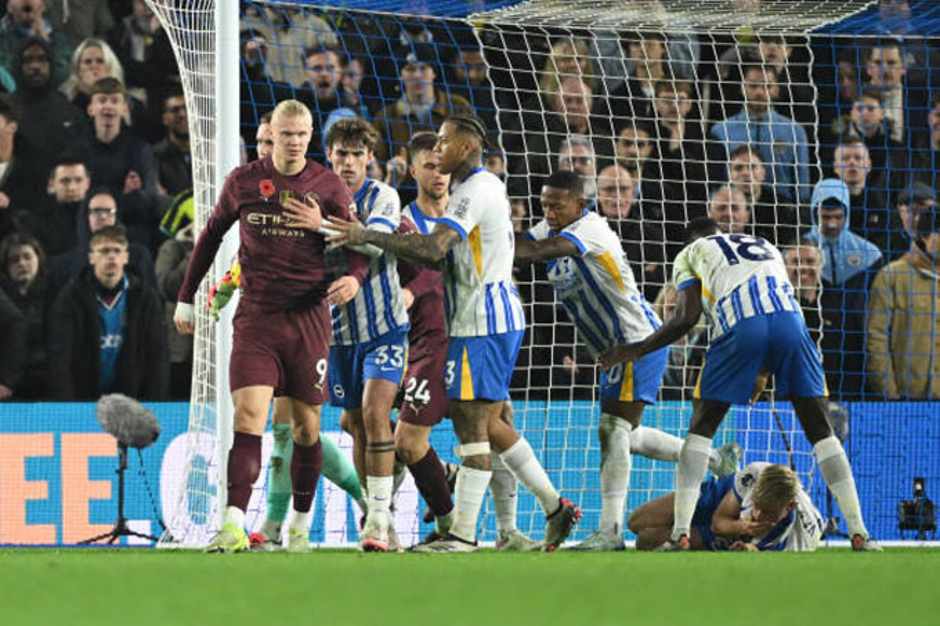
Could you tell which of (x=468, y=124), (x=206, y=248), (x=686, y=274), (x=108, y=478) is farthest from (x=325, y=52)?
(x=206, y=248)

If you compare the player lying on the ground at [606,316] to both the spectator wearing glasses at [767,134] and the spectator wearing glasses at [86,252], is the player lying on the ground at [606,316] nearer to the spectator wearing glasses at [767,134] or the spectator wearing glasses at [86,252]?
the spectator wearing glasses at [767,134]

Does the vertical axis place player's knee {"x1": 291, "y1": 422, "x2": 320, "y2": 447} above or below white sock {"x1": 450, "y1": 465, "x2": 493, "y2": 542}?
above

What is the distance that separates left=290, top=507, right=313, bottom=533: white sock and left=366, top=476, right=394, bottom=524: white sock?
13.0 inches

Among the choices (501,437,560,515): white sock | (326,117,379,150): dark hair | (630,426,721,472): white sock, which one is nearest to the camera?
(501,437,560,515): white sock

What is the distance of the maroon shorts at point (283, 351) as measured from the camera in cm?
700

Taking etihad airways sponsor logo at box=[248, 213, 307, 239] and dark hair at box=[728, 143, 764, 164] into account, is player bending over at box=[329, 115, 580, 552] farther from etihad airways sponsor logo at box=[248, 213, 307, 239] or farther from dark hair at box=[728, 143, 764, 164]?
dark hair at box=[728, 143, 764, 164]

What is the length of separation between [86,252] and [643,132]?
435cm

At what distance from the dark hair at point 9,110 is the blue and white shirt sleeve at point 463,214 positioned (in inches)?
237

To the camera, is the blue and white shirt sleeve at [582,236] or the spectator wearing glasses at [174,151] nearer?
the blue and white shirt sleeve at [582,236]

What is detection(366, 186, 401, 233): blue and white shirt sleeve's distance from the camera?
7727mm

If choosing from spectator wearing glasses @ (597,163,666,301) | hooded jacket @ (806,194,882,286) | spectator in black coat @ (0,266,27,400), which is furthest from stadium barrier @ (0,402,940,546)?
hooded jacket @ (806,194,882,286)

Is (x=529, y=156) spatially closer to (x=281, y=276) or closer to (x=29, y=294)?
(x=29, y=294)

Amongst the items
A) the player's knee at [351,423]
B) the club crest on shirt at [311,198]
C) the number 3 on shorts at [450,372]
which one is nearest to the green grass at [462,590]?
the number 3 on shorts at [450,372]

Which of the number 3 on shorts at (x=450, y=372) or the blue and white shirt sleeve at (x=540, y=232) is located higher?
the blue and white shirt sleeve at (x=540, y=232)
